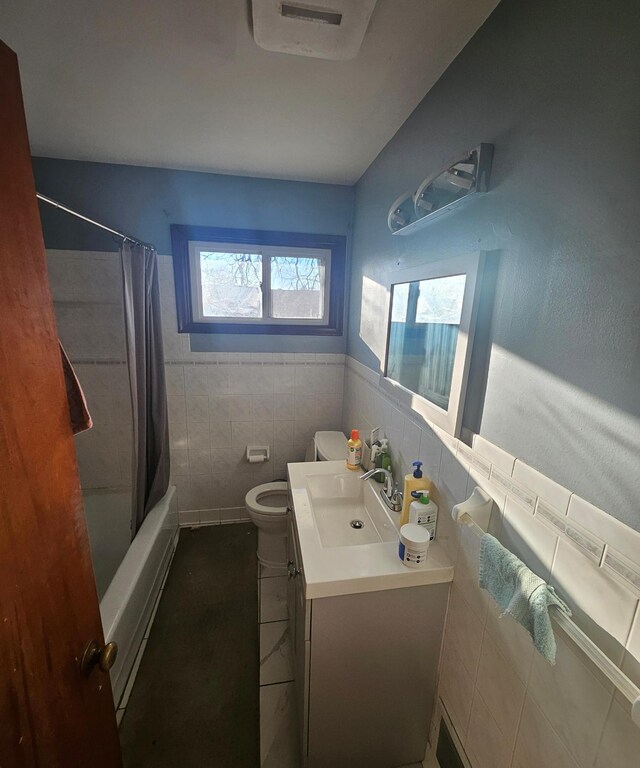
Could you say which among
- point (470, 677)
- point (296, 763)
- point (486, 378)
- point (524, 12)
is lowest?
point (296, 763)

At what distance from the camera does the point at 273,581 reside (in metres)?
2.00

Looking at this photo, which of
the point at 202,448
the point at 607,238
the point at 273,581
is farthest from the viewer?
the point at 202,448

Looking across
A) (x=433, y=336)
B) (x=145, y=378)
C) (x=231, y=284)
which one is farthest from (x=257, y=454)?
(x=433, y=336)

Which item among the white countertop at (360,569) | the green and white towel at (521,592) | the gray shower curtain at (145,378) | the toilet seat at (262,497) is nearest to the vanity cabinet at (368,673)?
the white countertop at (360,569)

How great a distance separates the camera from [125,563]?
1.63m

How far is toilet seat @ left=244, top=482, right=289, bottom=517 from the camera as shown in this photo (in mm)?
1925

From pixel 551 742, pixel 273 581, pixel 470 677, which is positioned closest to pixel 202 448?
pixel 273 581

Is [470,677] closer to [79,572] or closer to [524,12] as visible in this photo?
[79,572]

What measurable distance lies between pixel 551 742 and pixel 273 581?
157 cm

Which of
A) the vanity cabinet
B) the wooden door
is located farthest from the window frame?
the wooden door

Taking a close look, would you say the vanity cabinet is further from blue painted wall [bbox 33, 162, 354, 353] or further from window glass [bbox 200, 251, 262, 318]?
blue painted wall [bbox 33, 162, 354, 353]

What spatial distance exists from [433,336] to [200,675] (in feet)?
5.98

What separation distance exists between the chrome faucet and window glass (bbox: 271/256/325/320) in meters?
1.33

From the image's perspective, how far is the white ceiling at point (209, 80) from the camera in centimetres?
93
